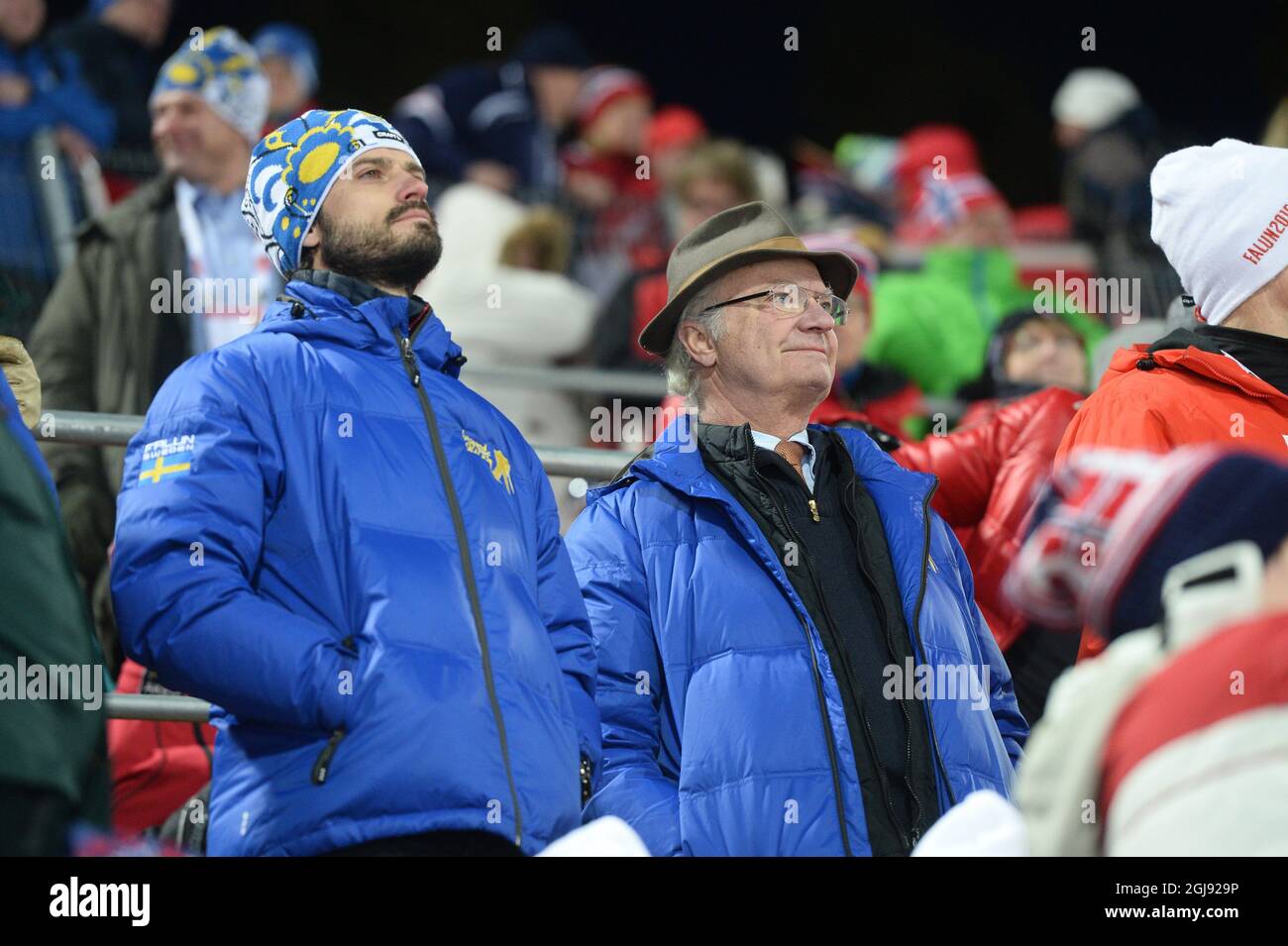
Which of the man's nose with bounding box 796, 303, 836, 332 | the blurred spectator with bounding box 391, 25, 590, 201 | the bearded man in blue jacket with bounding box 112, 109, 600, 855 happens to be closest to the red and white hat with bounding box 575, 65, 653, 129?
the blurred spectator with bounding box 391, 25, 590, 201

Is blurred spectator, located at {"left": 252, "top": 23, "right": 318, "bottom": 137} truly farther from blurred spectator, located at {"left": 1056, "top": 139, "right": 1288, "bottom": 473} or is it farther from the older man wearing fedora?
blurred spectator, located at {"left": 1056, "top": 139, "right": 1288, "bottom": 473}

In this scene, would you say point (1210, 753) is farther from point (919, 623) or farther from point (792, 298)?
point (792, 298)

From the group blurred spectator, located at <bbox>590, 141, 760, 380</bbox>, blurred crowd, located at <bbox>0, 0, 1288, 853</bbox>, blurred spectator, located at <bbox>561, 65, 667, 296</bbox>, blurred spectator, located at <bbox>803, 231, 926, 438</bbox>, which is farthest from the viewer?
blurred spectator, located at <bbox>561, 65, 667, 296</bbox>

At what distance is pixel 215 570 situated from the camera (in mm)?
3965

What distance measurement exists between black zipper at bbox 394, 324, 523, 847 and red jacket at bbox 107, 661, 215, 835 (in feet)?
5.12

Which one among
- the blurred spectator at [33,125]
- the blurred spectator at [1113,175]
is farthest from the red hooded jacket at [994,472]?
the blurred spectator at [1113,175]

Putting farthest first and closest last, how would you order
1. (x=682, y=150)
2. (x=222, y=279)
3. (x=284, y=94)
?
(x=682, y=150) → (x=284, y=94) → (x=222, y=279)

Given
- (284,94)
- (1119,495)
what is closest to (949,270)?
(284,94)

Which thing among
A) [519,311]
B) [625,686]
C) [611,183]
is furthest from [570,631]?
[611,183]

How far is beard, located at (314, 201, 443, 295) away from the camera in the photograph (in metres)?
4.74

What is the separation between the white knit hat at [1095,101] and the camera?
41.8ft
